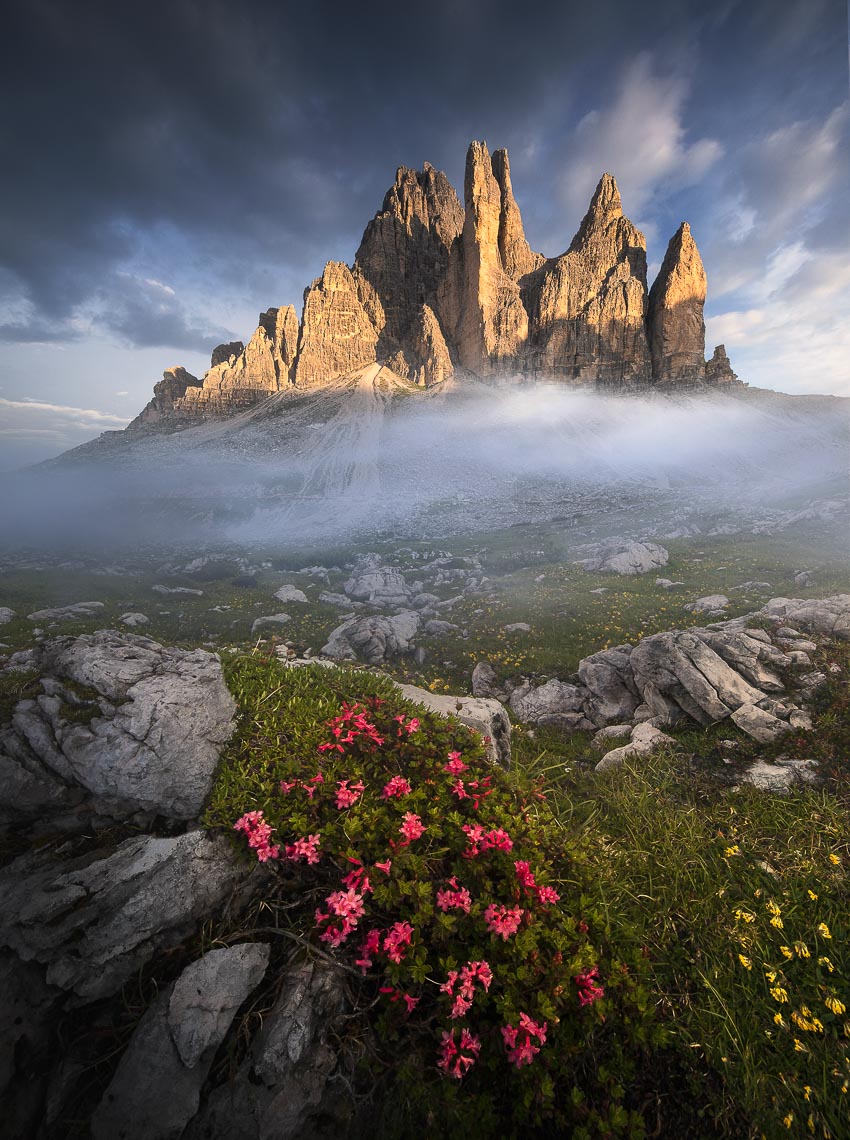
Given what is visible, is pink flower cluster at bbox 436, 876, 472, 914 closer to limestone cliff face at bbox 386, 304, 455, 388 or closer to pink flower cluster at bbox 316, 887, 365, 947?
pink flower cluster at bbox 316, 887, 365, 947

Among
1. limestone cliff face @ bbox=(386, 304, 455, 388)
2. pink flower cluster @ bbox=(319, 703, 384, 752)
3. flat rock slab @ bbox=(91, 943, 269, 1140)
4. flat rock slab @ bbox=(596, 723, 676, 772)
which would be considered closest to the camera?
flat rock slab @ bbox=(91, 943, 269, 1140)

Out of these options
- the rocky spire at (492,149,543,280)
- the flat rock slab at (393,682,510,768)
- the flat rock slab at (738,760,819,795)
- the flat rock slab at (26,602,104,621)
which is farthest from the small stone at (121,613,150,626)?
the rocky spire at (492,149,543,280)

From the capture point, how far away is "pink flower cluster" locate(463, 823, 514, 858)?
3.36m

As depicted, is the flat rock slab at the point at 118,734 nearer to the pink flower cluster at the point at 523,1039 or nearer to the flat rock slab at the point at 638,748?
the pink flower cluster at the point at 523,1039

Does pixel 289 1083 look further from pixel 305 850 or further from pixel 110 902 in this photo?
pixel 110 902

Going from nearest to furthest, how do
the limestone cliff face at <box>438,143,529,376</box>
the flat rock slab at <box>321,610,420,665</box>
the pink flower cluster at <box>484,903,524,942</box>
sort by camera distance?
the pink flower cluster at <box>484,903,524,942</box>, the flat rock slab at <box>321,610,420,665</box>, the limestone cliff face at <box>438,143,529,376</box>

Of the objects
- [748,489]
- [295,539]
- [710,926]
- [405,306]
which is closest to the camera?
[710,926]

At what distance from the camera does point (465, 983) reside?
2.59 meters

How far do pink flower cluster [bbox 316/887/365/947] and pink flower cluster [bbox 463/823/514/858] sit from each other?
87 cm

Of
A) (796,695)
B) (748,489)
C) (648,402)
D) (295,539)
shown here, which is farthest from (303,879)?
(648,402)

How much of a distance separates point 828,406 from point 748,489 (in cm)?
5658

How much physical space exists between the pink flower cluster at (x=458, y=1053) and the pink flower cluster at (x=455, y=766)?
5.47ft

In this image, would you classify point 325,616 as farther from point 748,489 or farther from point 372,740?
point 748,489

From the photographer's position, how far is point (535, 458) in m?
81.1
